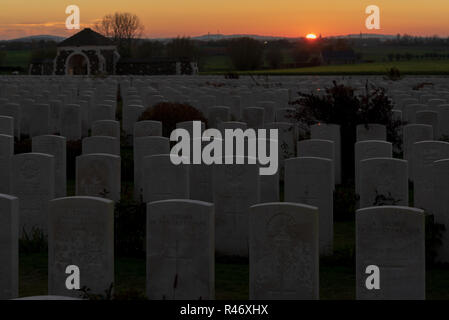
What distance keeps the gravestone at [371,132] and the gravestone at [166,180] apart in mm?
4950

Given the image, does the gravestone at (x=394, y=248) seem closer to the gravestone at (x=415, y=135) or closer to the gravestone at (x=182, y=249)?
the gravestone at (x=182, y=249)

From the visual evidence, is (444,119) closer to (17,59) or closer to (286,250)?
(286,250)

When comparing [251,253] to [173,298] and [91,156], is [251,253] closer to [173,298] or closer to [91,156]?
[173,298]

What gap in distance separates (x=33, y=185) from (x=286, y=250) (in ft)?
12.4

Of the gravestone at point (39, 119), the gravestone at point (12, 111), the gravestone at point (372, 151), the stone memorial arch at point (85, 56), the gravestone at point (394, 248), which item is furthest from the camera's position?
the stone memorial arch at point (85, 56)

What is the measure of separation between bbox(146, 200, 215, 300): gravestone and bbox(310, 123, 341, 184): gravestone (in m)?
6.15

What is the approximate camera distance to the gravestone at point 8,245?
22.0ft

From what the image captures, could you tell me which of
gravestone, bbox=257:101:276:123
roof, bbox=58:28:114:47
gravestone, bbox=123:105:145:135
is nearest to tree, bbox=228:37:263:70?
roof, bbox=58:28:114:47

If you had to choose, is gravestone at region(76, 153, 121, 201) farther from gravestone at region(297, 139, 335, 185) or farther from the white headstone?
the white headstone

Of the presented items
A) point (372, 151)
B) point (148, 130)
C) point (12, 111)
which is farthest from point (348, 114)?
point (12, 111)

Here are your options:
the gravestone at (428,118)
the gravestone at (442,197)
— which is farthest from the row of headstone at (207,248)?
the gravestone at (428,118)

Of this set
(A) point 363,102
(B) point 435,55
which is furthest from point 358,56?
(A) point 363,102

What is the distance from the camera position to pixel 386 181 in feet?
28.9

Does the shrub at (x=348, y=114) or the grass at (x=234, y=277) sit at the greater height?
the shrub at (x=348, y=114)
